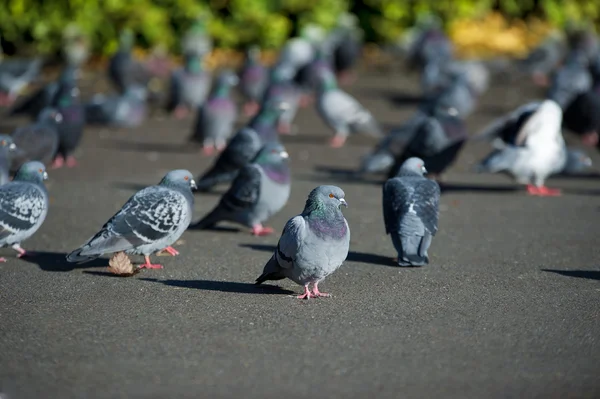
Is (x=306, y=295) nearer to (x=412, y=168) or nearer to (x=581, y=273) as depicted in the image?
(x=412, y=168)

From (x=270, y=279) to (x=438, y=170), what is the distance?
4236 mm

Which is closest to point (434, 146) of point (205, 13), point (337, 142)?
point (337, 142)

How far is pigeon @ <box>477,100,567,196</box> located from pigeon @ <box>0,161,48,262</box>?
172 inches

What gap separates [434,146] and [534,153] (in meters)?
0.97

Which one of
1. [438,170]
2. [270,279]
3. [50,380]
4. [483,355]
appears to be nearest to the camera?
[50,380]

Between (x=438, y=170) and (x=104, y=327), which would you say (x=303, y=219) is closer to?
(x=104, y=327)

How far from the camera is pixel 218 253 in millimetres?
7578

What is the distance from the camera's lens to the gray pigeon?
816 centimetres

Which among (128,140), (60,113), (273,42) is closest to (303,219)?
(60,113)

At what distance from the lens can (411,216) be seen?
6.97 meters

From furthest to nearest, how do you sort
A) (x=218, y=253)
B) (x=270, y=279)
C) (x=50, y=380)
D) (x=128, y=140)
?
(x=128, y=140) < (x=218, y=253) < (x=270, y=279) < (x=50, y=380)

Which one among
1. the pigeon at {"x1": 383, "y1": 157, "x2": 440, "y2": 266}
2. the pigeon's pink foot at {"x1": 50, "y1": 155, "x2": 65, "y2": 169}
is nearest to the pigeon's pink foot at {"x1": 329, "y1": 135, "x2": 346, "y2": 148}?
the pigeon's pink foot at {"x1": 50, "y1": 155, "x2": 65, "y2": 169}

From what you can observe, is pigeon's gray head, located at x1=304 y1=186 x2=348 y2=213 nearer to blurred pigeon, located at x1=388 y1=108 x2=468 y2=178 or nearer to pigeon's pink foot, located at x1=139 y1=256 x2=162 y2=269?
pigeon's pink foot, located at x1=139 y1=256 x2=162 y2=269

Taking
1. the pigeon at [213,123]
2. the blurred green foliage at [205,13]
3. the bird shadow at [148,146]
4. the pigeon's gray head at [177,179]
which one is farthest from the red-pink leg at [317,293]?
the blurred green foliage at [205,13]
